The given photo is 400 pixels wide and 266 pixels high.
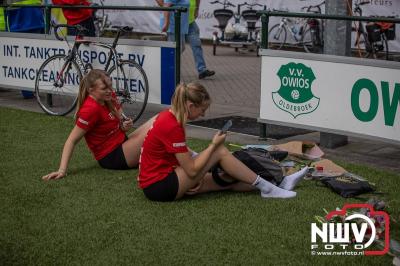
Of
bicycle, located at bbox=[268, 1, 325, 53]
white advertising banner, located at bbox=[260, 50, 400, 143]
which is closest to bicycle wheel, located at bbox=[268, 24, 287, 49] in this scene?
bicycle, located at bbox=[268, 1, 325, 53]

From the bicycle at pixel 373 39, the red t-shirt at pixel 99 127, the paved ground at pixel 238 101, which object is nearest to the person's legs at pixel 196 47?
the paved ground at pixel 238 101

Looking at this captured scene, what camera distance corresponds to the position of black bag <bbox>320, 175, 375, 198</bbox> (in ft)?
20.4

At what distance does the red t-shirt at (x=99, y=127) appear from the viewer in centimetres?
681

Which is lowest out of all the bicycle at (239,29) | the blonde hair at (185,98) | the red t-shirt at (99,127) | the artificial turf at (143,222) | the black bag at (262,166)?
the artificial turf at (143,222)

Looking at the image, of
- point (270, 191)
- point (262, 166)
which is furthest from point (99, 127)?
point (270, 191)

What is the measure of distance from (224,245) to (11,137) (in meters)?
4.26

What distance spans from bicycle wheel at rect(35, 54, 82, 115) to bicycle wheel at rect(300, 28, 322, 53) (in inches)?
305

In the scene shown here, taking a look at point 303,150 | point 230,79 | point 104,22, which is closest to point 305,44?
point 230,79

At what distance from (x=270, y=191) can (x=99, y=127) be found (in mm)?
1771

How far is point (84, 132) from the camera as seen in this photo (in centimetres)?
683

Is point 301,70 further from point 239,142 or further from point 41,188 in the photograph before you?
point 41,188

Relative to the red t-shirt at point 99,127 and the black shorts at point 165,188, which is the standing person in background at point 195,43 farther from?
the black shorts at point 165,188

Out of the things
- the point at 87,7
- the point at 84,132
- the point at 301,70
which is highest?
the point at 87,7

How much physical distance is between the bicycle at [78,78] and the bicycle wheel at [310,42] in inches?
291
